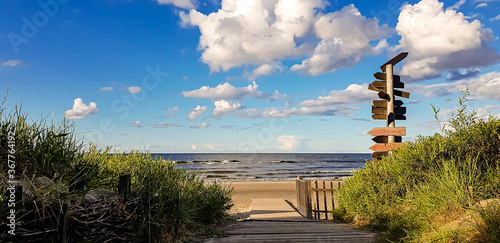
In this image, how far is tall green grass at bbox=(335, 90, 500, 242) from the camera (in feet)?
15.8

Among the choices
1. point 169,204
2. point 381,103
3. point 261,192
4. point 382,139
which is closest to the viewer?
point 169,204

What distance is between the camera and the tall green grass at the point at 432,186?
15.8 feet

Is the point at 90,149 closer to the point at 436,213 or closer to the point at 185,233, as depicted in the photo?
the point at 185,233

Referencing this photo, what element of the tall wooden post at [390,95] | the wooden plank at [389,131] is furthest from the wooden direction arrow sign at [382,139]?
the tall wooden post at [390,95]

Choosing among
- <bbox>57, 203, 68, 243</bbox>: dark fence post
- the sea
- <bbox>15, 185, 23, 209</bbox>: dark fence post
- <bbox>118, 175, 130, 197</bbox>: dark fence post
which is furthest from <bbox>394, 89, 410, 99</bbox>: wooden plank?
<bbox>15, 185, 23, 209</bbox>: dark fence post

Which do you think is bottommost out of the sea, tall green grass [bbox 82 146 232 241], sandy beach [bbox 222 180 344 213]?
sandy beach [bbox 222 180 344 213]

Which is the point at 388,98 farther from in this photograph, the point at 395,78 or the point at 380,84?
the point at 395,78

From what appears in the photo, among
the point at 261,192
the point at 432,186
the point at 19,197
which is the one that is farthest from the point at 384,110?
the point at 261,192

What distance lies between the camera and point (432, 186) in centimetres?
557

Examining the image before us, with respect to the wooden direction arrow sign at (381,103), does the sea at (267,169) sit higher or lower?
lower

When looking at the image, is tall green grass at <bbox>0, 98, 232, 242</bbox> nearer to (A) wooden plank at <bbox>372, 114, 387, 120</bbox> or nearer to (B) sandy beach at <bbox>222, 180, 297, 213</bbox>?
(A) wooden plank at <bbox>372, 114, 387, 120</bbox>

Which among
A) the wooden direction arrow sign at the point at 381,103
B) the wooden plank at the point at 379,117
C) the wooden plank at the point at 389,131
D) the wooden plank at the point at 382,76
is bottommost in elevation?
the wooden plank at the point at 389,131

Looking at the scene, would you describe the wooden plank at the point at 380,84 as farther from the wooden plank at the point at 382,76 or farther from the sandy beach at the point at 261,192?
the sandy beach at the point at 261,192

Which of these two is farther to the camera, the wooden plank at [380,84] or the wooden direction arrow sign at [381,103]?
the wooden plank at [380,84]
